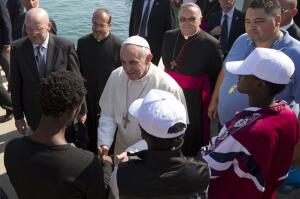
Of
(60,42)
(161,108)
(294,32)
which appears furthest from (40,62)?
(294,32)

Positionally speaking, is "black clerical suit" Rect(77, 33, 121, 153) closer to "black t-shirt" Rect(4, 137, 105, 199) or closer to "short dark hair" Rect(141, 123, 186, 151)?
"black t-shirt" Rect(4, 137, 105, 199)

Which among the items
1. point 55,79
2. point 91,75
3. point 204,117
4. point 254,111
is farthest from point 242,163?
point 91,75

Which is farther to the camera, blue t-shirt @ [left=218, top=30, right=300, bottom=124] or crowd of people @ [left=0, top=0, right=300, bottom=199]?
blue t-shirt @ [left=218, top=30, right=300, bottom=124]

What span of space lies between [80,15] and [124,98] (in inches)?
527

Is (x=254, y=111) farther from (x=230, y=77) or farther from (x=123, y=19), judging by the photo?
(x=123, y=19)

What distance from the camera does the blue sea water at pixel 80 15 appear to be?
45.8 feet

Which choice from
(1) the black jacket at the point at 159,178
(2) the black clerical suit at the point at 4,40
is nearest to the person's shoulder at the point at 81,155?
(1) the black jacket at the point at 159,178

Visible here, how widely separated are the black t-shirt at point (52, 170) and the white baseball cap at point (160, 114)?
16.0 inches

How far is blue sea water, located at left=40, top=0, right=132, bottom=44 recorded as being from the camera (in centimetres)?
1396

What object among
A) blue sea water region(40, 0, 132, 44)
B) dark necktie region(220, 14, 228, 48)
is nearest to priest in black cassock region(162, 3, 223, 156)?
dark necktie region(220, 14, 228, 48)

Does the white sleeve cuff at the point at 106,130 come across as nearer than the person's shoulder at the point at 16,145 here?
No

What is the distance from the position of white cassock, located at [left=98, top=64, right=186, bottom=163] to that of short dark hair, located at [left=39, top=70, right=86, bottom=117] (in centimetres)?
116

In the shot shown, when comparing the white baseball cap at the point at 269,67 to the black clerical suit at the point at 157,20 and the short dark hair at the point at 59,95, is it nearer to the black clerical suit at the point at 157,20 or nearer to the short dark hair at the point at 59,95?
the short dark hair at the point at 59,95

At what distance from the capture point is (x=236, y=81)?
11.4ft
